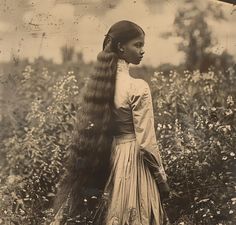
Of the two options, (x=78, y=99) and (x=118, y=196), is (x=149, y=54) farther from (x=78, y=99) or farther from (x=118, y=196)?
(x=118, y=196)

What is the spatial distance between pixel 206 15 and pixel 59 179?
94 cm

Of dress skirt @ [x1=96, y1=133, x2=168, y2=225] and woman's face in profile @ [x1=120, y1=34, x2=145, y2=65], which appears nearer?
dress skirt @ [x1=96, y1=133, x2=168, y2=225]

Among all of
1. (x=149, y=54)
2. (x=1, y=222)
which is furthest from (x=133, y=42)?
(x=1, y=222)

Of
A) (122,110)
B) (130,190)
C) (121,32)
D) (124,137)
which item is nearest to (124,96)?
(122,110)

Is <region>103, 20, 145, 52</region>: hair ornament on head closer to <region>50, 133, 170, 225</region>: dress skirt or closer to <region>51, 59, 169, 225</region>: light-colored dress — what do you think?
<region>51, 59, 169, 225</region>: light-colored dress

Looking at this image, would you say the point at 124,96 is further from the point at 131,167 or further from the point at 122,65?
the point at 131,167

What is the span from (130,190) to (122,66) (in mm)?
517

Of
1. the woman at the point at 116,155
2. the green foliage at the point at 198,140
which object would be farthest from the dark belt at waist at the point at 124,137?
the green foliage at the point at 198,140

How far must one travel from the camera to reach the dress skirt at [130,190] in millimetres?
2602

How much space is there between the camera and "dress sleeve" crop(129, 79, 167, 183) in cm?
265

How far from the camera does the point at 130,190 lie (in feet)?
8.59

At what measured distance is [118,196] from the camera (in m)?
2.61

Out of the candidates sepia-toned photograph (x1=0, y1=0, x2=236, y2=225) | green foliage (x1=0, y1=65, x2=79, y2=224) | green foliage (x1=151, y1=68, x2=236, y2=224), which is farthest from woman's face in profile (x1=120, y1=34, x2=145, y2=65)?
green foliage (x1=0, y1=65, x2=79, y2=224)

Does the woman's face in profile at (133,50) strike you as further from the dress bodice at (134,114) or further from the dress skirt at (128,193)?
the dress skirt at (128,193)
